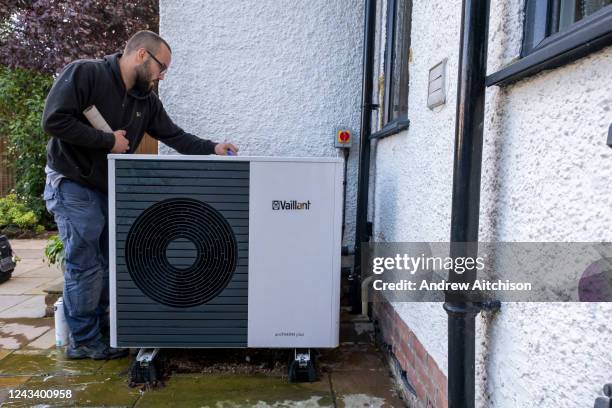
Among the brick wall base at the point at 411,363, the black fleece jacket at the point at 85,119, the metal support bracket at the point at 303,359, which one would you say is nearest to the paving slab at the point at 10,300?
the black fleece jacket at the point at 85,119

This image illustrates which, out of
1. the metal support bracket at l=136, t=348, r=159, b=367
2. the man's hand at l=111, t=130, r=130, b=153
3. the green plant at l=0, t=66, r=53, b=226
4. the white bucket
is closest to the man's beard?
the man's hand at l=111, t=130, r=130, b=153

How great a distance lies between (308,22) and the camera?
323cm

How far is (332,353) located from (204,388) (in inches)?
31.2

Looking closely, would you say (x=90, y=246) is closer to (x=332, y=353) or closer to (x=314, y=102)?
(x=332, y=353)

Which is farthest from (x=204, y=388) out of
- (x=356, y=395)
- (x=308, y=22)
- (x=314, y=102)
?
(x=308, y=22)

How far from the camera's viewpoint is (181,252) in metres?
2.26

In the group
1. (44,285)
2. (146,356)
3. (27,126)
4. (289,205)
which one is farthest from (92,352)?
(27,126)

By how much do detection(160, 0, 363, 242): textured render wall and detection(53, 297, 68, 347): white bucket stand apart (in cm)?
123

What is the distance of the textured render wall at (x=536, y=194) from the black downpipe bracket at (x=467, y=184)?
0.18 ft

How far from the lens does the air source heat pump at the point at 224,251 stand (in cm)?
220

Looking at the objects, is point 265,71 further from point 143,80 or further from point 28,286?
point 28,286

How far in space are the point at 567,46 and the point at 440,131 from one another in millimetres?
835

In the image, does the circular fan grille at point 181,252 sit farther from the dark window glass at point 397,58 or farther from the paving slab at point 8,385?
the dark window glass at point 397,58

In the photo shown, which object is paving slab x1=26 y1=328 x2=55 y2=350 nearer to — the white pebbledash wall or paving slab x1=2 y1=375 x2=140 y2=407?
paving slab x1=2 y1=375 x2=140 y2=407
